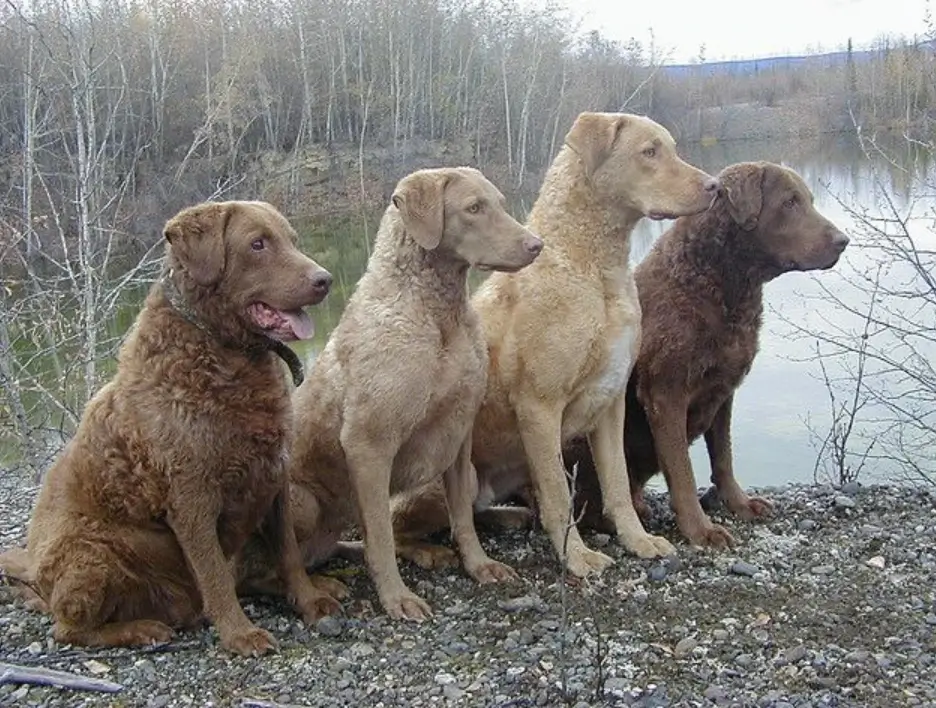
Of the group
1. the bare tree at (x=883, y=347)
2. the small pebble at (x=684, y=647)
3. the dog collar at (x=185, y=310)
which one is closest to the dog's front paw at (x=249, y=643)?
the dog collar at (x=185, y=310)

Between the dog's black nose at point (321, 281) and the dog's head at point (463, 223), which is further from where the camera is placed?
the dog's head at point (463, 223)

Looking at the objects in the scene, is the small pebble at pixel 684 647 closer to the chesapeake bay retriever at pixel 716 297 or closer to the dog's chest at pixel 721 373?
the chesapeake bay retriever at pixel 716 297

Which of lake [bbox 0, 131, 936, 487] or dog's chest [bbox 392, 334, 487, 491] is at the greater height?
dog's chest [bbox 392, 334, 487, 491]

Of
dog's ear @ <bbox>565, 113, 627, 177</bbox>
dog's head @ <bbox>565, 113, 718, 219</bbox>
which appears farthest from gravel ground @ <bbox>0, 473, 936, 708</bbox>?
dog's ear @ <bbox>565, 113, 627, 177</bbox>

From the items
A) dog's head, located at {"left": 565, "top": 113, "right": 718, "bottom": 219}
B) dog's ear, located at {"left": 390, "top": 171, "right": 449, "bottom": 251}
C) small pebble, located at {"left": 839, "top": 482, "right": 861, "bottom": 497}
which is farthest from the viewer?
small pebble, located at {"left": 839, "top": 482, "right": 861, "bottom": 497}

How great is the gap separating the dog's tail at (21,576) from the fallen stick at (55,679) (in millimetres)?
561

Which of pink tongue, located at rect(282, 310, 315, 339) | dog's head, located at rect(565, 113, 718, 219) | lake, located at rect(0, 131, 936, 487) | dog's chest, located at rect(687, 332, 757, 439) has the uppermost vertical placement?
dog's head, located at rect(565, 113, 718, 219)

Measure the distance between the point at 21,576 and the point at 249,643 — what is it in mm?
1378

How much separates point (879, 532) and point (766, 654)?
74.7 inches

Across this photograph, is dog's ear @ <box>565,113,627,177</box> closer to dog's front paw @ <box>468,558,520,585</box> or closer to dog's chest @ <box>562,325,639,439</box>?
dog's chest @ <box>562,325,639,439</box>

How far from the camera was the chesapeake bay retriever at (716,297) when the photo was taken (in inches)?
218

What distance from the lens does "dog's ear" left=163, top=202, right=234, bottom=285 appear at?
429 centimetres

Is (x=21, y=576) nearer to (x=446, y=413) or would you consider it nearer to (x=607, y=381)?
(x=446, y=413)

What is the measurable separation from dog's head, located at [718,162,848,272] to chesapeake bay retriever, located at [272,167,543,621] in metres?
1.42
